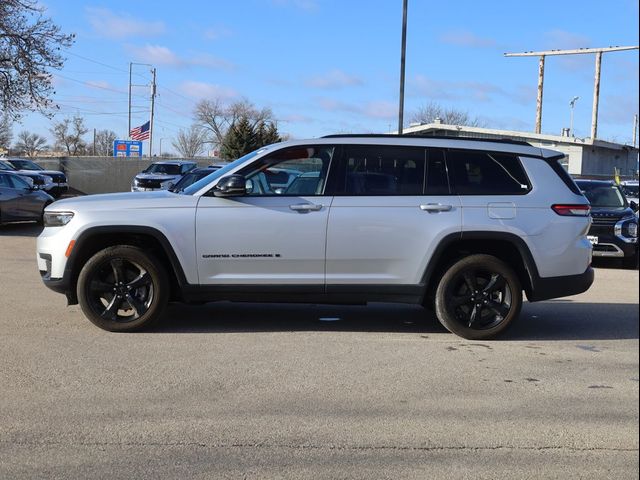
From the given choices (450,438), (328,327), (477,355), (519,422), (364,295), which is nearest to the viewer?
(450,438)

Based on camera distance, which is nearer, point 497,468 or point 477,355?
point 497,468

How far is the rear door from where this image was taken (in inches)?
252

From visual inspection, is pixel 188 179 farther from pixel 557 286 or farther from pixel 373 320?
pixel 557 286

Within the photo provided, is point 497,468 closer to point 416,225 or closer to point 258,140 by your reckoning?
point 416,225

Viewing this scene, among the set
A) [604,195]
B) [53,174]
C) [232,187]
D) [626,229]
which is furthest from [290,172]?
[53,174]

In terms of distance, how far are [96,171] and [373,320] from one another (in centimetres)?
3156

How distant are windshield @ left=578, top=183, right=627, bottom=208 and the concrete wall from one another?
24619 millimetres

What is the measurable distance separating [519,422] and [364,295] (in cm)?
233

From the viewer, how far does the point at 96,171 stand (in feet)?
118

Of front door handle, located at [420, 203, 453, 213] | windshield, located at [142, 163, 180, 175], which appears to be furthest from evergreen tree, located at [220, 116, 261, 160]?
front door handle, located at [420, 203, 453, 213]

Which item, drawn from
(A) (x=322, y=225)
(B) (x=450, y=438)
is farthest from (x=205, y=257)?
(B) (x=450, y=438)

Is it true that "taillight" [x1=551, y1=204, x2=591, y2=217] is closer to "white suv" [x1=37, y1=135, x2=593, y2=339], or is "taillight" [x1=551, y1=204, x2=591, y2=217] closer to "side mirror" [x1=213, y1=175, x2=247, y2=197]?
"white suv" [x1=37, y1=135, x2=593, y2=339]

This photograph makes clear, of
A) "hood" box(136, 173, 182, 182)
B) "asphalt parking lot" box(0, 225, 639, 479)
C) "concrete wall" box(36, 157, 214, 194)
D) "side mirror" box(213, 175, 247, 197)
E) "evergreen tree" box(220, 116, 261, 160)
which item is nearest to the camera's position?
"asphalt parking lot" box(0, 225, 639, 479)

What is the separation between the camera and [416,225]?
21.1 ft
